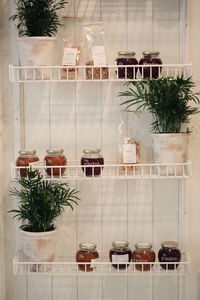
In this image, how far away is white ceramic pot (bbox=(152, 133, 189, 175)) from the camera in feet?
6.36

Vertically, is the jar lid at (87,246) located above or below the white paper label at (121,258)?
above

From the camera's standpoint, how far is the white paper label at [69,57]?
2.02 m

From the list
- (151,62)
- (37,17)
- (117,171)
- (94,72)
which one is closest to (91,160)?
(117,171)

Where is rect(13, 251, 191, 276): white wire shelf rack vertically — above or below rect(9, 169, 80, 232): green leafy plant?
below

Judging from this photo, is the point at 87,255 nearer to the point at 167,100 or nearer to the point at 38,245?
the point at 38,245

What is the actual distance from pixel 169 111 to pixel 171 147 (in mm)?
150

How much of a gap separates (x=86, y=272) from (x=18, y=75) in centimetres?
93

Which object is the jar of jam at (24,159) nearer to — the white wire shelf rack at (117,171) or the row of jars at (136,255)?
the white wire shelf rack at (117,171)

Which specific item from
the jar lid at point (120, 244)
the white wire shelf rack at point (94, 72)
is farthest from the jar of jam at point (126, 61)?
the jar lid at point (120, 244)

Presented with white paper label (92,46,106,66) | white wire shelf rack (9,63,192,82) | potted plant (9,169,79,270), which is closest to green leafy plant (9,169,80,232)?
potted plant (9,169,79,270)

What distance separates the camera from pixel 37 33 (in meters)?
1.97

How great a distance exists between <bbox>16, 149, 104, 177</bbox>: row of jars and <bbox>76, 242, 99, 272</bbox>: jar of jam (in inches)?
12.3

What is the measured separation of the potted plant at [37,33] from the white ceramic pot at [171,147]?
571 mm

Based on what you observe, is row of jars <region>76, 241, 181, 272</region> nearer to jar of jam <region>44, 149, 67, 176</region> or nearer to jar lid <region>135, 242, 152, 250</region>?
jar lid <region>135, 242, 152, 250</region>
